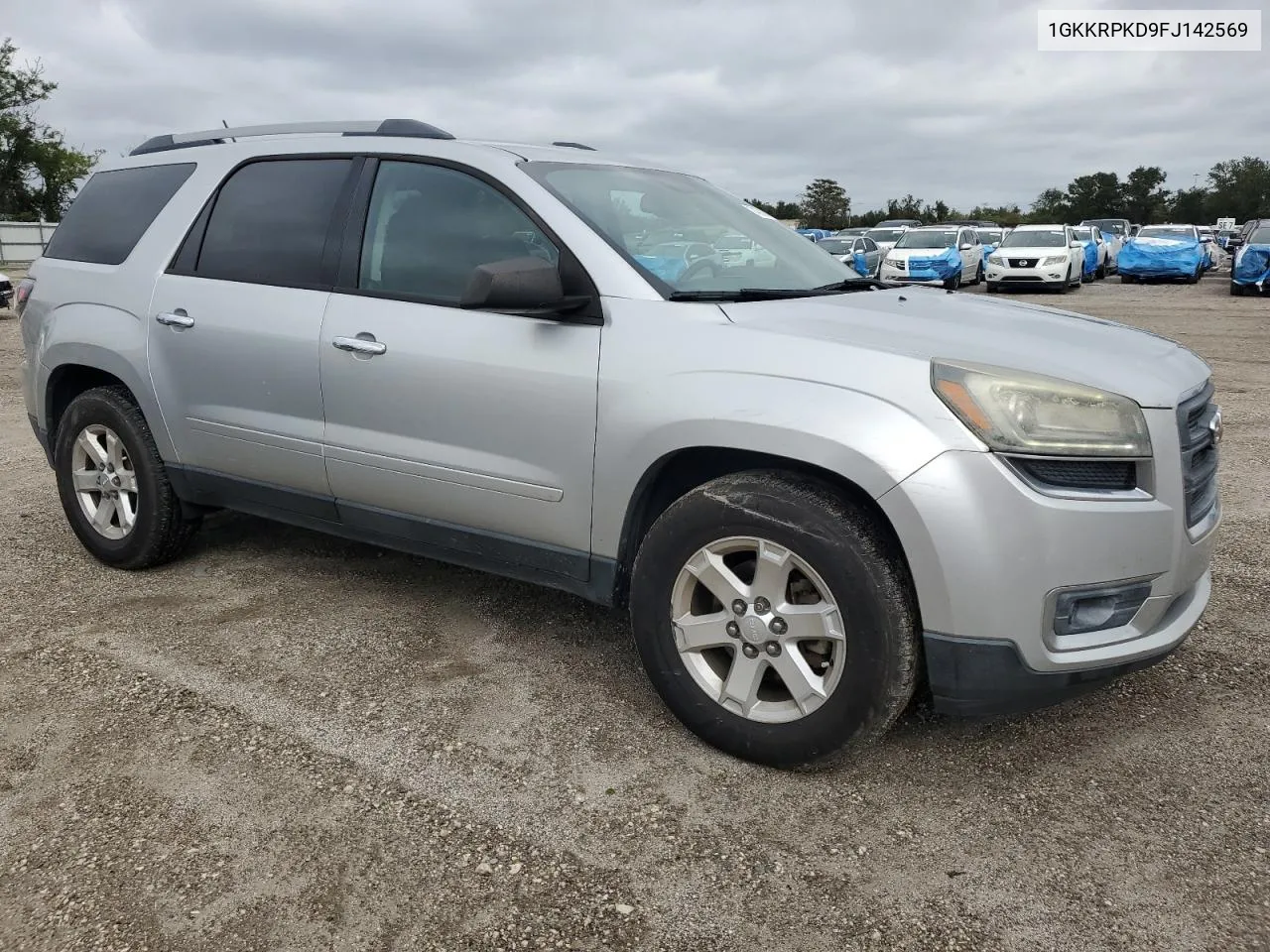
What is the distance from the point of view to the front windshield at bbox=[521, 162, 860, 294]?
3205 millimetres

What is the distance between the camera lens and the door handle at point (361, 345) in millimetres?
3406

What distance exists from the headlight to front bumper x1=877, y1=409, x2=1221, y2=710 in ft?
0.21

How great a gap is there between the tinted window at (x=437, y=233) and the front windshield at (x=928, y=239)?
20.3m

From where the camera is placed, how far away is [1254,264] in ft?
66.2

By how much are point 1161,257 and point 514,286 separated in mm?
26205

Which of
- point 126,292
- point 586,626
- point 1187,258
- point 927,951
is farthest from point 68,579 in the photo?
point 1187,258

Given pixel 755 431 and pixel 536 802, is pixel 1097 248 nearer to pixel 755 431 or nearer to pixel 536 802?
pixel 755 431

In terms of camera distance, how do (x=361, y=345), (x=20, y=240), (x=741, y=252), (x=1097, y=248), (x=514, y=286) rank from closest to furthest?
(x=514, y=286) → (x=361, y=345) → (x=741, y=252) → (x=1097, y=248) → (x=20, y=240)

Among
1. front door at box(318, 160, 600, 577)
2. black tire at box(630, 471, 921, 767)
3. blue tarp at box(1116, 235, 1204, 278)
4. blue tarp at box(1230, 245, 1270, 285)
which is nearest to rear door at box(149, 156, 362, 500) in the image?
front door at box(318, 160, 600, 577)

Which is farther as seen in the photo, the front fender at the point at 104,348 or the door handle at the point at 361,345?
the front fender at the point at 104,348

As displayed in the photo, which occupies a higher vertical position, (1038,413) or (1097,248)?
(1097,248)

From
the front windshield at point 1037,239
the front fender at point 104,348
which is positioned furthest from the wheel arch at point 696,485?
the front windshield at point 1037,239

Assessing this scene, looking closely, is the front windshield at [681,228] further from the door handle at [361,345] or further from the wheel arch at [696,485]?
the door handle at [361,345]

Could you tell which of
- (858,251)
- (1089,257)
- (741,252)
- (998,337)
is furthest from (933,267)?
(998,337)
